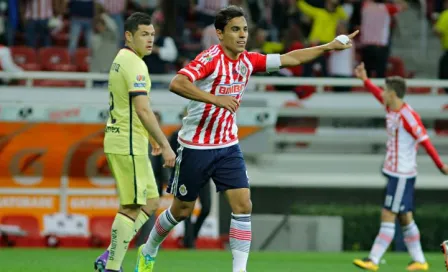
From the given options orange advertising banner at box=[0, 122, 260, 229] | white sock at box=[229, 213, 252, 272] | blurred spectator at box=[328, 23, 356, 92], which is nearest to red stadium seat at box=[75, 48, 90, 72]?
orange advertising banner at box=[0, 122, 260, 229]

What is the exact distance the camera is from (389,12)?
2125 cm

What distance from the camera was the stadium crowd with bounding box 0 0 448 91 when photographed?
2075cm

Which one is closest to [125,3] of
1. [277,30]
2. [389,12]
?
[277,30]

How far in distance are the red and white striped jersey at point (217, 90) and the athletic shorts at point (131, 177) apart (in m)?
0.56

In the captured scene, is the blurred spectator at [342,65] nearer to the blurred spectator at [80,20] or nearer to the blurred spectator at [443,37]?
the blurred spectator at [443,37]

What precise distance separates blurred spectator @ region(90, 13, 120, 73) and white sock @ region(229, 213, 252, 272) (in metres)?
10.9

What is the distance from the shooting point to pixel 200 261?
1461cm

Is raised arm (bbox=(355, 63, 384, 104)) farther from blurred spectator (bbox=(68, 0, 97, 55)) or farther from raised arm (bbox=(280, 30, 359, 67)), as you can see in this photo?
blurred spectator (bbox=(68, 0, 97, 55))

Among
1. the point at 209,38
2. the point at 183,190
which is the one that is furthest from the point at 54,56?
the point at 183,190

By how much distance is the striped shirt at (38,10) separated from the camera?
2111 cm

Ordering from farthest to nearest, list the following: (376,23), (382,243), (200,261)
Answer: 1. (376,23)
2. (200,261)
3. (382,243)

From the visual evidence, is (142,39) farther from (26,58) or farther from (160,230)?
(26,58)

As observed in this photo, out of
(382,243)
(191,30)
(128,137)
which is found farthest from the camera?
(191,30)

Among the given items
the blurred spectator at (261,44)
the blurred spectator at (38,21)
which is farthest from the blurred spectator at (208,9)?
the blurred spectator at (38,21)
